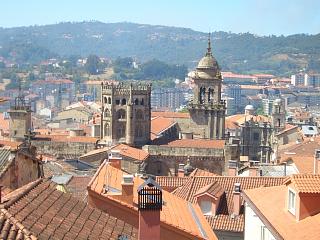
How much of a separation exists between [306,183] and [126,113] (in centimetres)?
4943

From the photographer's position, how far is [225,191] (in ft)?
101

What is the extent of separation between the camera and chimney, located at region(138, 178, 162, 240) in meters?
13.2

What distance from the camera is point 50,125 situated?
404 feet

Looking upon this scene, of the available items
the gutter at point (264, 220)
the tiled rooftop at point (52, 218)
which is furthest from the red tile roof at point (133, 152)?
the tiled rooftop at point (52, 218)

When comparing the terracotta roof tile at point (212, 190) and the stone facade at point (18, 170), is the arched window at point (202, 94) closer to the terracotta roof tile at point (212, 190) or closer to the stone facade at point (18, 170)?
the terracotta roof tile at point (212, 190)

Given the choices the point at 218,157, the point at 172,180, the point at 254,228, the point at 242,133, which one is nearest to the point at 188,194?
the point at 172,180

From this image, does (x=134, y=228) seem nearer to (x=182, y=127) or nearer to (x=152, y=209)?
(x=152, y=209)

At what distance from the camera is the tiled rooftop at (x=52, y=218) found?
38.2 ft

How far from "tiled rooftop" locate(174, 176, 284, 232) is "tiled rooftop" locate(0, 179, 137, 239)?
12.4m

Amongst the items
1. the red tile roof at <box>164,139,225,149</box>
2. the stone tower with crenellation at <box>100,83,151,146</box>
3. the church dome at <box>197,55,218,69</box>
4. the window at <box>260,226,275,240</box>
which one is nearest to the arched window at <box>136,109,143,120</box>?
the stone tower with crenellation at <box>100,83,151,146</box>

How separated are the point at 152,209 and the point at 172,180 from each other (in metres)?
20.4

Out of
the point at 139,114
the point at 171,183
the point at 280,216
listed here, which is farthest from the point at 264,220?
the point at 139,114

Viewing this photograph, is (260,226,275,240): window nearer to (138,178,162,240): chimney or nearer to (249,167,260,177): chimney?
(138,178,162,240): chimney

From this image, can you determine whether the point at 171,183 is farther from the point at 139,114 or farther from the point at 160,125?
the point at 160,125
